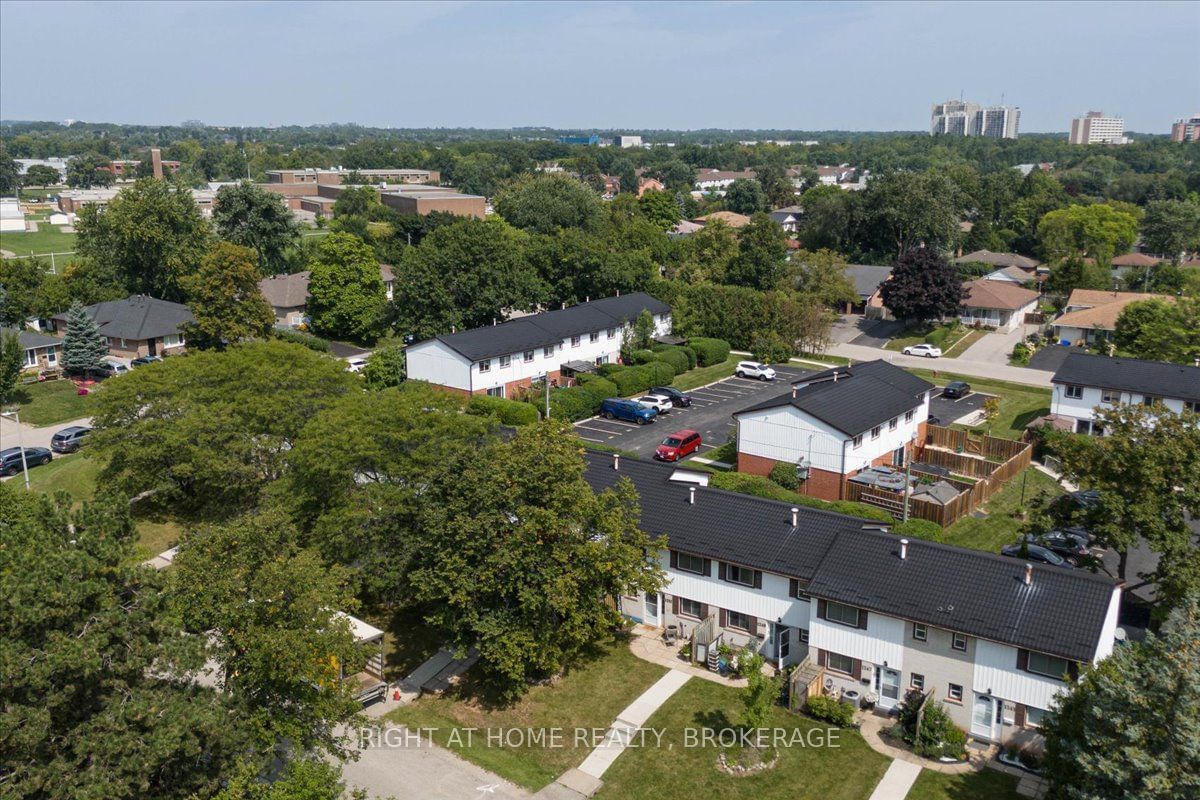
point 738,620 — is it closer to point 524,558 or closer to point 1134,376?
point 524,558

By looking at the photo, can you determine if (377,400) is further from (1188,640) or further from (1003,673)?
(1188,640)

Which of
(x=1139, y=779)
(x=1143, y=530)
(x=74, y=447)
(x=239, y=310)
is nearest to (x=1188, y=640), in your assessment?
(x=1139, y=779)

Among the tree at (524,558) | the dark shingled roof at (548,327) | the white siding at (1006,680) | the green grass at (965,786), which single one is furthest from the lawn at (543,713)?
the dark shingled roof at (548,327)

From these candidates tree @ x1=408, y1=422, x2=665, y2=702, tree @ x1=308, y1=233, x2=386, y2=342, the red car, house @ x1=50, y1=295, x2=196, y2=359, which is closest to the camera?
tree @ x1=408, y1=422, x2=665, y2=702

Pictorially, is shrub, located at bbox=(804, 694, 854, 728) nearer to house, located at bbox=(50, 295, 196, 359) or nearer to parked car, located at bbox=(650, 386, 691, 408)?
parked car, located at bbox=(650, 386, 691, 408)

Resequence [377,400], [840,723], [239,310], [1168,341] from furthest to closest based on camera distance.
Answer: [239,310]
[1168,341]
[377,400]
[840,723]

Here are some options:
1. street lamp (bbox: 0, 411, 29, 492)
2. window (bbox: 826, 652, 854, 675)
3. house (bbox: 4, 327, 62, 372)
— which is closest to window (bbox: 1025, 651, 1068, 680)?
window (bbox: 826, 652, 854, 675)
